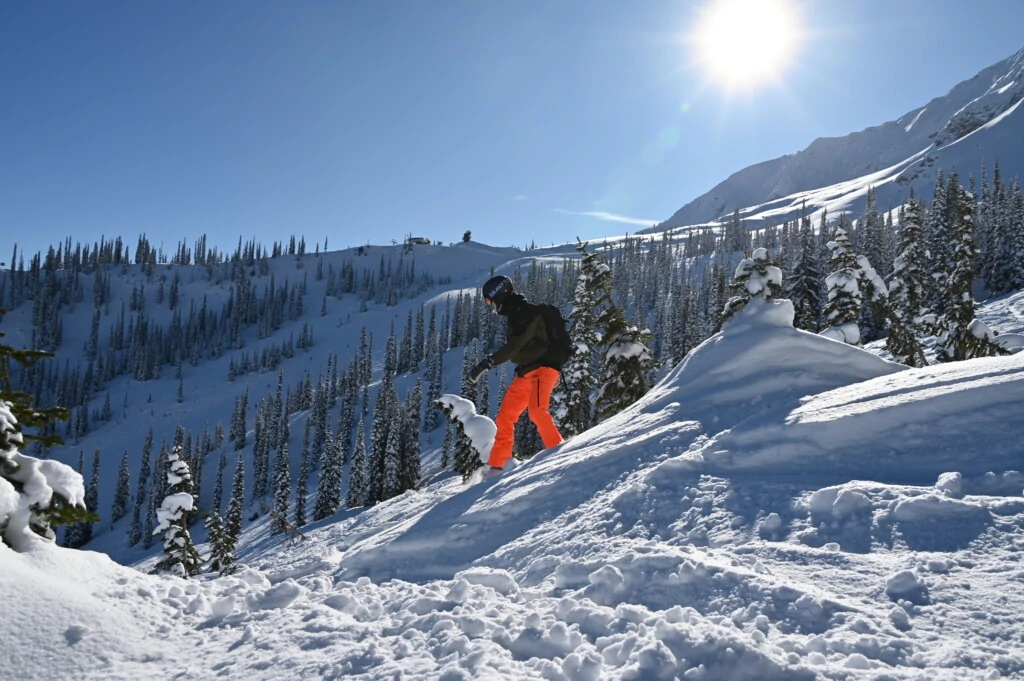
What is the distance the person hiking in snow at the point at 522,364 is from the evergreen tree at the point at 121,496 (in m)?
88.1

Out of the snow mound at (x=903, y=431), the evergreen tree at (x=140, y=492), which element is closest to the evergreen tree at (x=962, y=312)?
the snow mound at (x=903, y=431)

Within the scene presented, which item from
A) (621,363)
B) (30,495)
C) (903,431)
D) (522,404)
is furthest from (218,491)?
(903,431)

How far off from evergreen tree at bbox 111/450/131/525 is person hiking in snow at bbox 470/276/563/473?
289ft

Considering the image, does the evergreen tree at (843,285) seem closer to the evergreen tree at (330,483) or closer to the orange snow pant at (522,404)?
the orange snow pant at (522,404)

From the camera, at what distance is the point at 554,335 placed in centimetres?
748

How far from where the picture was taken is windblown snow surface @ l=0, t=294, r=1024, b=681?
2.59 metres

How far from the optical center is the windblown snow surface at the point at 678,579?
2.59 metres

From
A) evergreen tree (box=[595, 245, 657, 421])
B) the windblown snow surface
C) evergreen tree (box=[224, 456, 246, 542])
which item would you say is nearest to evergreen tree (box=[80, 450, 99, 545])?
evergreen tree (box=[224, 456, 246, 542])

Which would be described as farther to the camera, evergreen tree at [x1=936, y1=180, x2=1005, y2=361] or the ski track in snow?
evergreen tree at [x1=936, y1=180, x2=1005, y2=361]

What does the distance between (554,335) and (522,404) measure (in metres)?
1.06

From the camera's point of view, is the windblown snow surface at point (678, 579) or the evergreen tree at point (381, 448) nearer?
the windblown snow surface at point (678, 579)

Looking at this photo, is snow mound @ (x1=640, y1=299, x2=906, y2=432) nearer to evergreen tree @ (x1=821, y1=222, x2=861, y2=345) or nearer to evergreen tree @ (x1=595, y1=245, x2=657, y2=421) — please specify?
evergreen tree @ (x1=595, y1=245, x2=657, y2=421)

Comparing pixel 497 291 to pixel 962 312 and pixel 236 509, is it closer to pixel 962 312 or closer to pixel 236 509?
pixel 962 312

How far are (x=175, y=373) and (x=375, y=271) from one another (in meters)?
67.6
